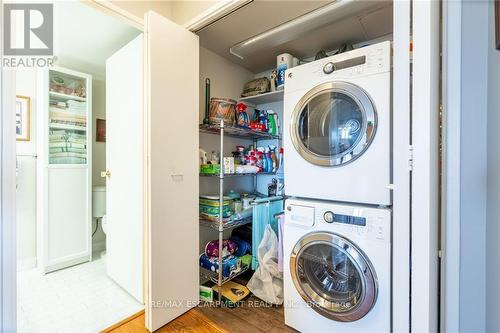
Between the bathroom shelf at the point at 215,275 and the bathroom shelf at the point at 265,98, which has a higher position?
the bathroom shelf at the point at 265,98

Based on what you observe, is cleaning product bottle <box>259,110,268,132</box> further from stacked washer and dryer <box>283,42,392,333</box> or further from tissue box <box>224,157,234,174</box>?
stacked washer and dryer <box>283,42,392,333</box>

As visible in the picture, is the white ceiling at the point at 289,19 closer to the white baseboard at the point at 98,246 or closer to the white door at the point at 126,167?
the white door at the point at 126,167

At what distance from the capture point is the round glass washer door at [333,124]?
125 centimetres

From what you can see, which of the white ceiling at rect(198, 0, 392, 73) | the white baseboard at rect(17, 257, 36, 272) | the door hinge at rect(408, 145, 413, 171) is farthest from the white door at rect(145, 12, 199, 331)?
the white baseboard at rect(17, 257, 36, 272)

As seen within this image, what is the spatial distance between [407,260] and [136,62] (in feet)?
6.76

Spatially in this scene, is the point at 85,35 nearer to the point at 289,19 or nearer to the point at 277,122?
the point at 289,19

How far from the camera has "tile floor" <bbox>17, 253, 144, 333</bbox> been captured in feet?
5.13

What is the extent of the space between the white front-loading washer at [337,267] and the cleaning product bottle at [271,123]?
3.51 ft

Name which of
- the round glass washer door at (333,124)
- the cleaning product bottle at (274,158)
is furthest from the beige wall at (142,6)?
the cleaning product bottle at (274,158)

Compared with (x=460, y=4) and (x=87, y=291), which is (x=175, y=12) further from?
(x=87, y=291)

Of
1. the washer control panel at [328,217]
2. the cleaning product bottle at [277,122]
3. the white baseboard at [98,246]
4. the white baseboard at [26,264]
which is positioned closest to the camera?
the washer control panel at [328,217]

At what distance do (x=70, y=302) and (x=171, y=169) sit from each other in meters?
1.35

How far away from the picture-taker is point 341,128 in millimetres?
1391

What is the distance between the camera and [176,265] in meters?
1.64
